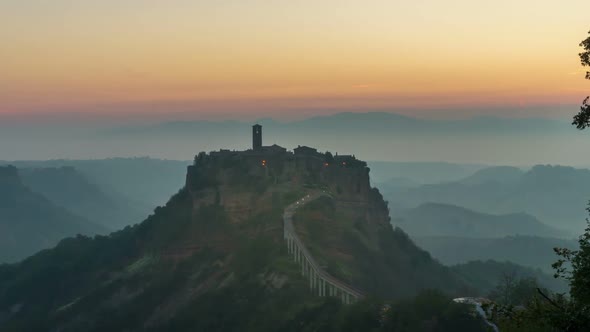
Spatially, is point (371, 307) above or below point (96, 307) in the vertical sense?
above

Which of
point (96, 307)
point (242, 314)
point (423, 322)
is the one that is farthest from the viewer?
point (96, 307)

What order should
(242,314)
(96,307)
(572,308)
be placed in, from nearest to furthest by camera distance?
(572,308)
(242,314)
(96,307)

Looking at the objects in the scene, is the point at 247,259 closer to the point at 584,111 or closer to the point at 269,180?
the point at 269,180

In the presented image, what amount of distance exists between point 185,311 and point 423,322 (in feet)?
233

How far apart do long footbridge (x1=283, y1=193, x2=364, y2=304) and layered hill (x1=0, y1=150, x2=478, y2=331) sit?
6.50ft

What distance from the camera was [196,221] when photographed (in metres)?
174

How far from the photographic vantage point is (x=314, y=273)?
123 metres

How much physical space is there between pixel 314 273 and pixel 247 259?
1038 inches

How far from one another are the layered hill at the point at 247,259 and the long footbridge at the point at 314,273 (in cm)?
198

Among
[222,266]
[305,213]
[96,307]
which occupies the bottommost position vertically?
[96,307]

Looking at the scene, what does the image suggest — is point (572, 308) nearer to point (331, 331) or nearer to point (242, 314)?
point (331, 331)

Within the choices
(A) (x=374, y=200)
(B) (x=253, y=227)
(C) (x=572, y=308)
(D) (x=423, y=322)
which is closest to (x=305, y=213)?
(B) (x=253, y=227)

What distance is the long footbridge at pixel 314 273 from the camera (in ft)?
372

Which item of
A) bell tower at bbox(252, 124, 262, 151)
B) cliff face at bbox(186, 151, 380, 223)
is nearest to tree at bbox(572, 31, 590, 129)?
cliff face at bbox(186, 151, 380, 223)
